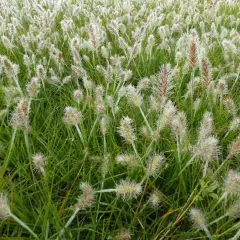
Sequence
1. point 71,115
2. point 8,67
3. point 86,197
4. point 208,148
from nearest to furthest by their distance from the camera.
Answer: point 86,197 < point 208,148 < point 71,115 < point 8,67

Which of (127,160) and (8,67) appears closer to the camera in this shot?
(127,160)

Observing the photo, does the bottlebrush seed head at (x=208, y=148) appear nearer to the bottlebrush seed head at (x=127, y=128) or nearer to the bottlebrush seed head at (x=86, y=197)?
the bottlebrush seed head at (x=127, y=128)

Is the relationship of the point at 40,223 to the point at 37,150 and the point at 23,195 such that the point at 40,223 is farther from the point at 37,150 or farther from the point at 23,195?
the point at 37,150

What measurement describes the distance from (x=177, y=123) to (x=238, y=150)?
282 mm

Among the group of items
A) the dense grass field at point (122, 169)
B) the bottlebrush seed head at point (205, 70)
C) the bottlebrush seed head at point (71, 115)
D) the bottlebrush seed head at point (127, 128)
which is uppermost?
the bottlebrush seed head at point (205, 70)

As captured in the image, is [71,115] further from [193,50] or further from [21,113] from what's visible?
[193,50]

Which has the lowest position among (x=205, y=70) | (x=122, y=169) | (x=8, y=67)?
(x=122, y=169)

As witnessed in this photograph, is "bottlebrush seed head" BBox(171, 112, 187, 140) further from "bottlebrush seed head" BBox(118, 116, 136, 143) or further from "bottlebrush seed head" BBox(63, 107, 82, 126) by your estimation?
"bottlebrush seed head" BBox(63, 107, 82, 126)

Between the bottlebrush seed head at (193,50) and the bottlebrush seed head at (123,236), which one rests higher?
the bottlebrush seed head at (193,50)

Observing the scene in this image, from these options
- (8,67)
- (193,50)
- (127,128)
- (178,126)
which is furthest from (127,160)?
(8,67)

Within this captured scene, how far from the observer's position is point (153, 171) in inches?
53.0

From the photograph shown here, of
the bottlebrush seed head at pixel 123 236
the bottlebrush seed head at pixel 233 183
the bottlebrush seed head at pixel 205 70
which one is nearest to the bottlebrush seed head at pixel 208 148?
the bottlebrush seed head at pixel 233 183

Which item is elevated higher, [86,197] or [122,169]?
[86,197]

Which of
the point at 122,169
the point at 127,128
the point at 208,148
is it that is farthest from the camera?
the point at 122,169
